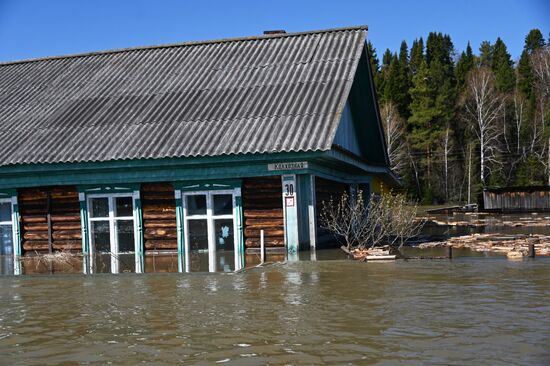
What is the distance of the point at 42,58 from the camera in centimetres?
2562

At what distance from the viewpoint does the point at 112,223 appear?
18.1 meters

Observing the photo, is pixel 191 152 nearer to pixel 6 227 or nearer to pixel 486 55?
pixel 6 227

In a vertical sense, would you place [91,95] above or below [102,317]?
above

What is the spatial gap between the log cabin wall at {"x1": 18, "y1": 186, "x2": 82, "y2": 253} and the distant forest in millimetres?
45079

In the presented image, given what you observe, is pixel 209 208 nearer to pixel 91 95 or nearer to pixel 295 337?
pixel 91 95

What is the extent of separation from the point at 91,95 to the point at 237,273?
1074 cm

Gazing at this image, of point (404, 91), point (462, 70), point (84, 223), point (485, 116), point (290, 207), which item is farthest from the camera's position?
point (462, 70)

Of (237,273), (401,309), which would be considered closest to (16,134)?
(237,273)

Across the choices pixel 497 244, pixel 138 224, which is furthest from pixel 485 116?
pixel 138 224

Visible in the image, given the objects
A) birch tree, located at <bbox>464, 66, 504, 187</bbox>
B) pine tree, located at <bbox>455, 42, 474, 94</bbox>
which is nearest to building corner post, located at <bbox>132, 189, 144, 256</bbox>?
birch tree, located at <bbox>464, 66, 504, 187</bbox>

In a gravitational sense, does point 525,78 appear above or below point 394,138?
above

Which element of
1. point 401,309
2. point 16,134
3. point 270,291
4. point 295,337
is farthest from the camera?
point 16,134

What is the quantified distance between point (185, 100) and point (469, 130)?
53.4 metres

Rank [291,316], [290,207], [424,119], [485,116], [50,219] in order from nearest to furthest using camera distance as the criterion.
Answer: [291,316] < [290,207] < [50,219] < [485,116] < [424,119]
